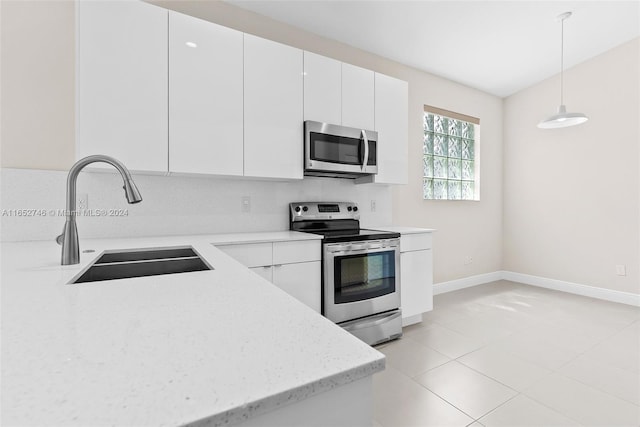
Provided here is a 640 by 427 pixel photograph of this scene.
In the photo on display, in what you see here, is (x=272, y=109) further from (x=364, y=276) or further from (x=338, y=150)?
(x=364, y=276)

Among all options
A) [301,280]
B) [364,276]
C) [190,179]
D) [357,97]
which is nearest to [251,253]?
[301,280]

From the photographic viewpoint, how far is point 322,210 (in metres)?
2.85

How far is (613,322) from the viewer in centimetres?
301

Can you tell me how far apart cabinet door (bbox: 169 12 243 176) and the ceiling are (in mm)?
748

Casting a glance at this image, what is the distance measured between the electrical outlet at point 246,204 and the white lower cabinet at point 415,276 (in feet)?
4.48

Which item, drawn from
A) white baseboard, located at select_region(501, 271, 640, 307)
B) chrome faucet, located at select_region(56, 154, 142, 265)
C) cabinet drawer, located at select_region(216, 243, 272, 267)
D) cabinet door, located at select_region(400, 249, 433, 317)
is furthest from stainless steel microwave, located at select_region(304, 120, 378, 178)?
white baseboard, located at select_region(501, 271, 640, 307)

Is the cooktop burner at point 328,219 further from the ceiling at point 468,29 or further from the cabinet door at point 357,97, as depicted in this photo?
the ceiling at point 468,29

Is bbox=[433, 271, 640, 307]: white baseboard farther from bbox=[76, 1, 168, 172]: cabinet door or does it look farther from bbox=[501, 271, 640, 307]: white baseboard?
bbox=[76, 1, 168, 172]: cabinet door

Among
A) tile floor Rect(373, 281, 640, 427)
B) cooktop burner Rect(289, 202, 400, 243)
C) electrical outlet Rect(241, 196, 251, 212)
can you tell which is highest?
electrical outlet Rect(241, 196, 251, 212)

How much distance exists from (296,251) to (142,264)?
1039 mm

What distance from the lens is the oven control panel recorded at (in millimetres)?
2734

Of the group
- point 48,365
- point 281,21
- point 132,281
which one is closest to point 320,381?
point 48,365

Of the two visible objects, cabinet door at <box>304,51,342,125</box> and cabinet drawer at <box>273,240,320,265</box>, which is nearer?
cabinet drawer at <box>273,240,320,265</box>

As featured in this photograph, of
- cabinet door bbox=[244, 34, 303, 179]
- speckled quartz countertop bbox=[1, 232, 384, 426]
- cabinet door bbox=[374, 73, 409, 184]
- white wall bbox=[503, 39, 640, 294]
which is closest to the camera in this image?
speckled quartz countertop bbox=[1, 232, 384, 426]
